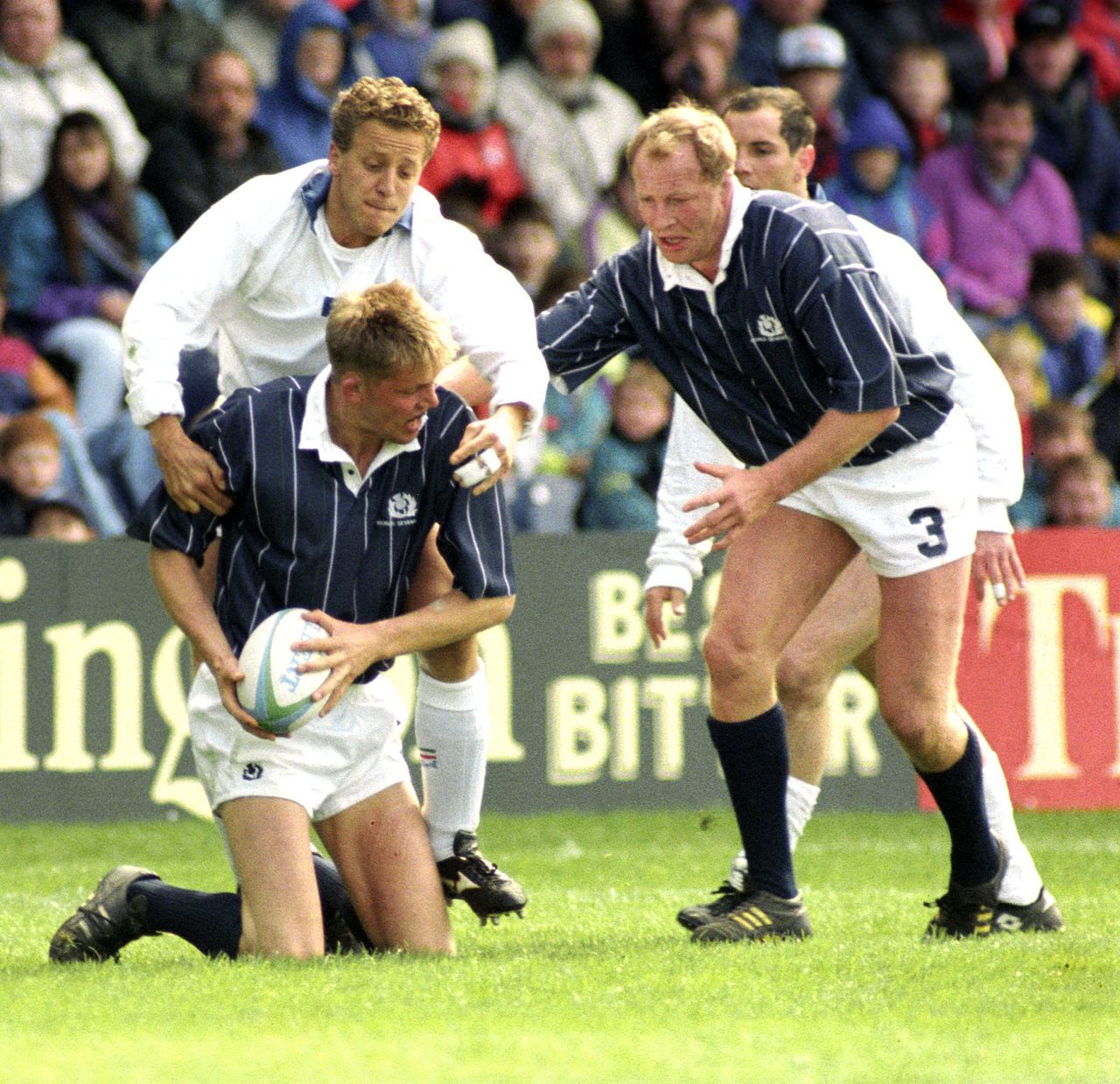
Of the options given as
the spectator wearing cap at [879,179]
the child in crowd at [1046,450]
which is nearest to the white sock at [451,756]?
the child in crowd at [1046,450]

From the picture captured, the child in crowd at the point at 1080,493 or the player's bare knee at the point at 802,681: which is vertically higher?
the child in crowd at the point at 1080,493

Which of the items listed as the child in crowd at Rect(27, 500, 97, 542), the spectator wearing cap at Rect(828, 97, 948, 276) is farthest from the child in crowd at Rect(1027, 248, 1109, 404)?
the child in crowd at Rect(27, 500, 97, 542)

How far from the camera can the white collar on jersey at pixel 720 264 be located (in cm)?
514

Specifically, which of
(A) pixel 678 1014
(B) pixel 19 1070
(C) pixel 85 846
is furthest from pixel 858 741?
(B) pixel 19 1070

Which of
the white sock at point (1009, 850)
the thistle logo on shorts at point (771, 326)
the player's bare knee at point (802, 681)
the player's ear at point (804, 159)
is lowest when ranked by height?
the white sock at point (1009, 850)

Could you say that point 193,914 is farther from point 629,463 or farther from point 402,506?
point 629,463

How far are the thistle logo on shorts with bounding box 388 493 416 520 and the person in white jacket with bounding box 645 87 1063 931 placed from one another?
73 cm

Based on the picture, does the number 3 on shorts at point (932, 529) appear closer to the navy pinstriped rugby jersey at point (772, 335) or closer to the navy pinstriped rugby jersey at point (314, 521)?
the navy pinstriped rugby jersey at point (772, 335)

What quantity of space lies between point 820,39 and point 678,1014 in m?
8.60

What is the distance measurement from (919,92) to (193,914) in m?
8.66

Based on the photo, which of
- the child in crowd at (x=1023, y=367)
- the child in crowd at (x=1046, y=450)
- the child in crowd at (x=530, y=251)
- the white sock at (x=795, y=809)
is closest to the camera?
the white sock at (x=795, y=809)

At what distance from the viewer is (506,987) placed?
4520 mm

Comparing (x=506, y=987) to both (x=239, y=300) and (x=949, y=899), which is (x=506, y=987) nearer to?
(x=949, y=899)

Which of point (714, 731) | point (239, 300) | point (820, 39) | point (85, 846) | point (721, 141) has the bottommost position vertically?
point (85, 846)
